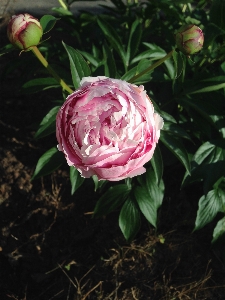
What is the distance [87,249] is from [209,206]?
0.55 m

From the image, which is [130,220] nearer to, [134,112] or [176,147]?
[176,147]

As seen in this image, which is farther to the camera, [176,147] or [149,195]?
→ [149,195]

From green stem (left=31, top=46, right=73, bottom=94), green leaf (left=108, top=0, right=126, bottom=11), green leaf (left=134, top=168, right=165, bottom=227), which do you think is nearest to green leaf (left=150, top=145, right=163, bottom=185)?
green leaf (left=134, top=168, right=165, bottom=227)

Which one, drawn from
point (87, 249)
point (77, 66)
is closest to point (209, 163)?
point (77, 66)

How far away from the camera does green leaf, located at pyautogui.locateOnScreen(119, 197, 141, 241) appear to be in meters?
1.56

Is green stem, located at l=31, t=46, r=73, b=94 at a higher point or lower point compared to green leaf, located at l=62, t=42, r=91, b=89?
higher

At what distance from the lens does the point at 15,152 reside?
209 cm

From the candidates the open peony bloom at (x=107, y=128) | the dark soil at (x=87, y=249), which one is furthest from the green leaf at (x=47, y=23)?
the dark soil at (x=87, y=249)

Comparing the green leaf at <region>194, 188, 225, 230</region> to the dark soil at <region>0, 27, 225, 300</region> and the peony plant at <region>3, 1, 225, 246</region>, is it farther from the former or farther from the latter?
the dark soil at <region>0, 27, 225, 300</region>

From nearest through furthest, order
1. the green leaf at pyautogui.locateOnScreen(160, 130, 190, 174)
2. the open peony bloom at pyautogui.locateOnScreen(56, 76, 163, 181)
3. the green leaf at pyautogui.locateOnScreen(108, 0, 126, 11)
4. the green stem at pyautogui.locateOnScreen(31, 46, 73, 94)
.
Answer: the open peony bloom at pyautogui.locateOnScreen(56, 76, 163, 181) → the green stem at pyautogui.locateOnScreen(31, 46, 73, 94) → the green leaf at pyautogui.locateOnScreen(160, 130, 190, 174) → the green leaf at pyautogui.locateOnScreen(108, 0, 126, 11)

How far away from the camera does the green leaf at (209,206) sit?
1.60m

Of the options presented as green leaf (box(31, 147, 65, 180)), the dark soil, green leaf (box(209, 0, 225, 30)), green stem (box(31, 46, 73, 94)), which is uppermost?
green stem (box(31, 46, 73, 94))

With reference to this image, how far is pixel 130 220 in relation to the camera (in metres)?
1.57

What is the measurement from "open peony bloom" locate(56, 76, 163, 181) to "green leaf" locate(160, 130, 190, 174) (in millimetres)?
330
